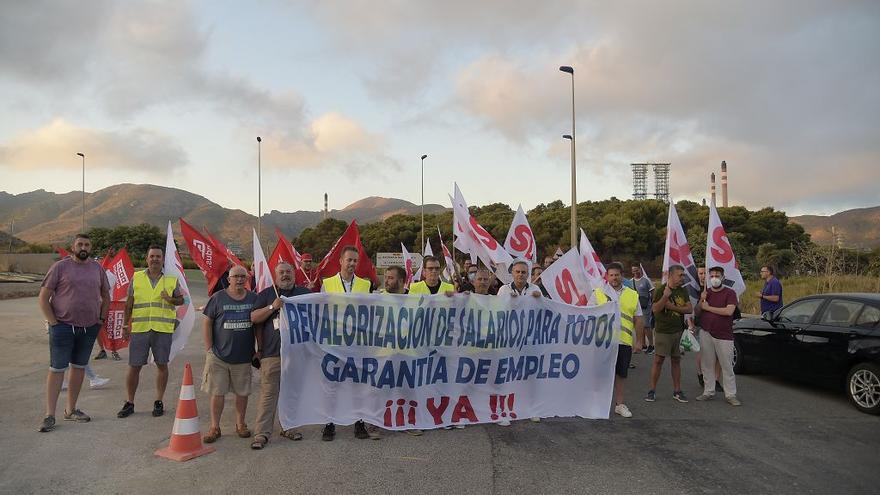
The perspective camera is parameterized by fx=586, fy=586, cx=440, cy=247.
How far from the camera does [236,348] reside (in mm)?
5613

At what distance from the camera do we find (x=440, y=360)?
20.3ft

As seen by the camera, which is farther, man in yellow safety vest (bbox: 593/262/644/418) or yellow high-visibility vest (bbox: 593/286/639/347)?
yellow high-visibility vest (bbox: 593/286/639/347)

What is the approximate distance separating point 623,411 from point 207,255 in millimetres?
5577

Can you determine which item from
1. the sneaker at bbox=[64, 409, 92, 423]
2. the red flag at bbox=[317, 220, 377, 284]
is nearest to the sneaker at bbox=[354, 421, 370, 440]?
the red flag at bbox=[317, 220, 377, 284]

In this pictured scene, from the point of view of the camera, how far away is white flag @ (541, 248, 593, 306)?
6.99m

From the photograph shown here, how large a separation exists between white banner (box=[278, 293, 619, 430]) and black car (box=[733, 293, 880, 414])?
2992mm

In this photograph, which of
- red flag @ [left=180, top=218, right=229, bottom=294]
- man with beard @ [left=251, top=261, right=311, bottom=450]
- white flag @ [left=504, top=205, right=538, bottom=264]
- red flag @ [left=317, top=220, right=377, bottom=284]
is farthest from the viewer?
white flag @ [left=504, top=205, right=538, bottom=264]

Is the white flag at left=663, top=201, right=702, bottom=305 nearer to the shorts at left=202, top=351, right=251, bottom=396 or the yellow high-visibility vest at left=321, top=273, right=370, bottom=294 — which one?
the yellow high-visibility vest at left=321, top=273, right=370, bottom=294

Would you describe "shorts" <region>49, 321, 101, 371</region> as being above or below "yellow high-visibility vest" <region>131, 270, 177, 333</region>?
below

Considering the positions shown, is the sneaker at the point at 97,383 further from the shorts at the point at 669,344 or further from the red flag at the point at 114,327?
the shorts at the point at 669,344

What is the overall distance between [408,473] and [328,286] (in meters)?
2.32

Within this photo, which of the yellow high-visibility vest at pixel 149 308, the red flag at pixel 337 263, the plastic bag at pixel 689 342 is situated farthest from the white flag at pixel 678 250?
the yellow high-visibility vest at pixel 149 308

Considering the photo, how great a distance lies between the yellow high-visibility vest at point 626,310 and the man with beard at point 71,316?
5.66m

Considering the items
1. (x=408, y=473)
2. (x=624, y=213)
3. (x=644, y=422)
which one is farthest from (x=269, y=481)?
(x=624, y=213)
